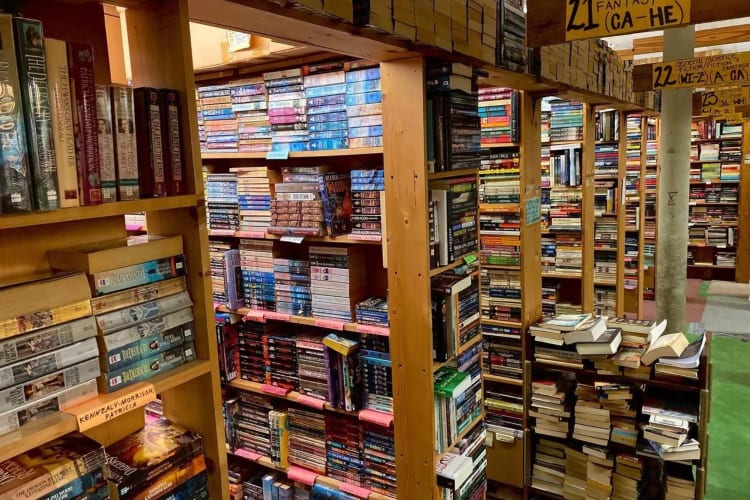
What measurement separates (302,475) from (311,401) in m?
0.45

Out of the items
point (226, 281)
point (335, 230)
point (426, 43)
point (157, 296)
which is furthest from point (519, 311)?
point (157, 296)

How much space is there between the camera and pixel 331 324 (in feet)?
9.14

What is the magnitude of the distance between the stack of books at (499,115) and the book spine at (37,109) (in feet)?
8.78

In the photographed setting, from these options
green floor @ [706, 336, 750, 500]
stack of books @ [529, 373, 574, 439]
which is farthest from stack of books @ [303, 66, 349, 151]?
green floor @ [706, 336, 750, 500]

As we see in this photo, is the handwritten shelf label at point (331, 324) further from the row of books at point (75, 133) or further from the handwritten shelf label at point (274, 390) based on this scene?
the row of books at point (75, 133)

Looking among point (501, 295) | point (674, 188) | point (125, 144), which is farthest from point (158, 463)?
point (674, 188)

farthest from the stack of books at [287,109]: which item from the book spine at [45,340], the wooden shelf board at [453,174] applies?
the book spine at [45,340]

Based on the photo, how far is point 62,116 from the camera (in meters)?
1.10

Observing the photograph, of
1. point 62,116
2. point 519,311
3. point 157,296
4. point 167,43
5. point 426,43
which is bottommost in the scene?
point 519,311

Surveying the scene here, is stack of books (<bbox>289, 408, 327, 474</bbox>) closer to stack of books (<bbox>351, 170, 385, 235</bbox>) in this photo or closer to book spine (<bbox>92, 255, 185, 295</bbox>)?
stack of books (<bbox>351, 170, 385, 235</bbox>)

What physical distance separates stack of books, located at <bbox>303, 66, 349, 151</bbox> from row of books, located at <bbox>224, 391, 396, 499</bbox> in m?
1.35

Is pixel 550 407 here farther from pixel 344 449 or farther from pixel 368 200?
pixel 368 200

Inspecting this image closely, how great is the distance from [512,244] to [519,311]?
1.37ft

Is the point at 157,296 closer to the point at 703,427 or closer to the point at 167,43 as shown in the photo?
the point at 167,43
